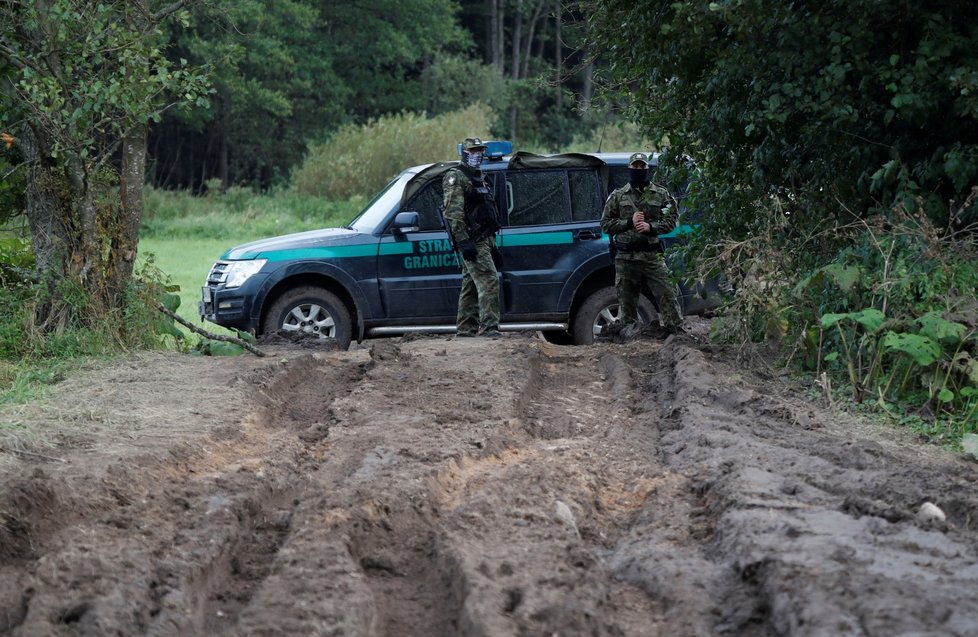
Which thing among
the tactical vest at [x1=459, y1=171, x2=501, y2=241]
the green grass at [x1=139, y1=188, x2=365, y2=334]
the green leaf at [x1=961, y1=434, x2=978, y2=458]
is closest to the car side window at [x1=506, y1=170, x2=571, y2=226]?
the tactical vest at [x1=459, y1=171, x2=501, y2=241]

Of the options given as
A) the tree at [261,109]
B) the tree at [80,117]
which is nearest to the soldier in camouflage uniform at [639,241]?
the tree at [80,117]

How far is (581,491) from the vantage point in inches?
227

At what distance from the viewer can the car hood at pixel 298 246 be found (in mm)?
11242

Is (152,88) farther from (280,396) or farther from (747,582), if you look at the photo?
(747,582)

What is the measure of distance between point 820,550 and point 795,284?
4872 mm

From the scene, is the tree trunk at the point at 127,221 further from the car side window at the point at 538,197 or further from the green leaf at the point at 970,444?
the green leaf at the point at 970,444

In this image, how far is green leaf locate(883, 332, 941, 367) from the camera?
740cm

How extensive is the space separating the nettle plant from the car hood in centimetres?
457

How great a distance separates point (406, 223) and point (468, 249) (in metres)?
0.81

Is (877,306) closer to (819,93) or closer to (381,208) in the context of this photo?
(819,93)

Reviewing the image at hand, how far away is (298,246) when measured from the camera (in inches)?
444

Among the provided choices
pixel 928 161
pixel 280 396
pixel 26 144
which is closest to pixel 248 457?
pixel 280 396

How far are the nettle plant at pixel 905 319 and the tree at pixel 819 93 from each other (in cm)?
45

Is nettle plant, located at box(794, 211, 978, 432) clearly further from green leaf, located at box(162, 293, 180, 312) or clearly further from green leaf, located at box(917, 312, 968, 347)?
green leaf, located at box(162, 293, 180, 312)
